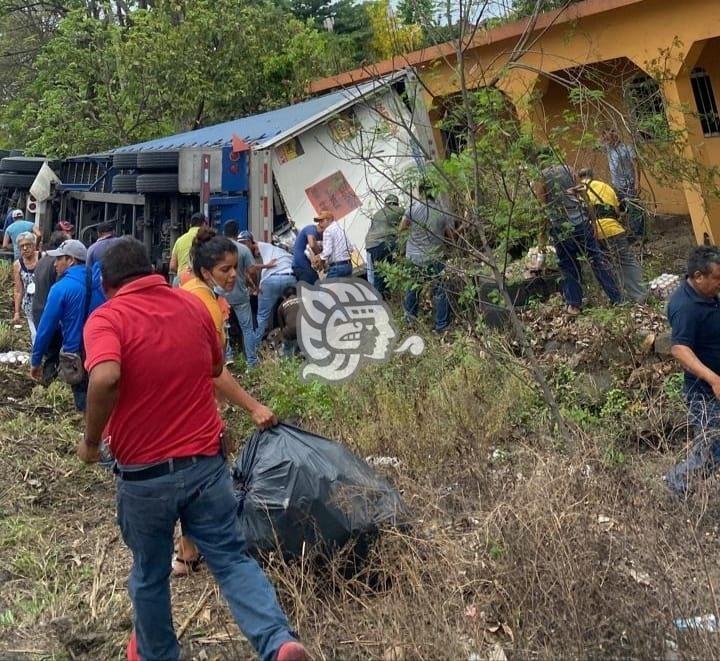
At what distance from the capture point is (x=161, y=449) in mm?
3225

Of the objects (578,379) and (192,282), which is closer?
(192,282)

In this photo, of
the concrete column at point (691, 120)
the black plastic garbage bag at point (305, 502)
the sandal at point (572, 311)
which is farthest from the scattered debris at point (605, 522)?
the concrete column at point (691, 120)

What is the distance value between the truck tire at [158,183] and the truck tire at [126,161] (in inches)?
23.8

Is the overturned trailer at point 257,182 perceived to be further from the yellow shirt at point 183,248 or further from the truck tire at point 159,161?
the yellow shirt at point 183,248

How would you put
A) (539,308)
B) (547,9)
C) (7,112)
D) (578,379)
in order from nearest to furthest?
(578,379) → (539,308) → (547,9) → (7,112)

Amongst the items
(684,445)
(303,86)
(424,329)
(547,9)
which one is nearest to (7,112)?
(303,86)

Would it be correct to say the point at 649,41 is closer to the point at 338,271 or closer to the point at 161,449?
the point at 338,271

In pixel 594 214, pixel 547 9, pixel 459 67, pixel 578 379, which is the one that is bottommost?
pixel 578 379

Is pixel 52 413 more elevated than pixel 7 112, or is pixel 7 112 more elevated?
pixel 7 112

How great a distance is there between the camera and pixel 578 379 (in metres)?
6.31

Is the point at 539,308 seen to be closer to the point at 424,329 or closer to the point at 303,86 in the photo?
the point at 424,329

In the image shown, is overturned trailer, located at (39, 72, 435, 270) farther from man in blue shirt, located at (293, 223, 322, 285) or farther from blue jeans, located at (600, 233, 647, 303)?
blue jeans, located at (600, 233, 647, 303)

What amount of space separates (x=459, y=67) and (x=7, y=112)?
21.9 m

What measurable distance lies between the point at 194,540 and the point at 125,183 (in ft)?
29.9
